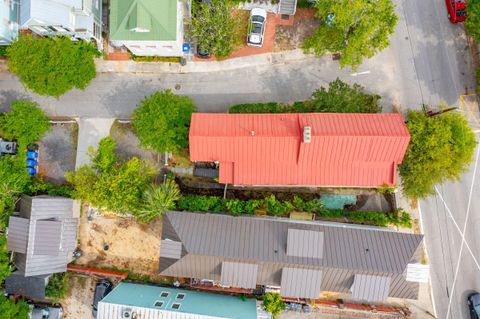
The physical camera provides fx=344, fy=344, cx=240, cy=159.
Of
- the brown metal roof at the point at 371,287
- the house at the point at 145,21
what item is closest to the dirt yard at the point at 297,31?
the house at the point at 145,21

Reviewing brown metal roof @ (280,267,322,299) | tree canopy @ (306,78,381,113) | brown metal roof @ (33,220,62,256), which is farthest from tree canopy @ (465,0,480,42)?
brown metal roof @ (33,220,62,256)

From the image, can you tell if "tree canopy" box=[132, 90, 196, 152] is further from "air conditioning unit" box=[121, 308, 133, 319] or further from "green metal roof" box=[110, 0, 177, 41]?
"air conditioning unit" box=[121, 308, 133, 319]

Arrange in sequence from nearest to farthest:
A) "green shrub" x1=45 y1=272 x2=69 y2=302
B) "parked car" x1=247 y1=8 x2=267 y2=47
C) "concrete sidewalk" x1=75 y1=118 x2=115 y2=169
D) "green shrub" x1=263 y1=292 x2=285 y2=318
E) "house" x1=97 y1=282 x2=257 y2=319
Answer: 1. "house" x1=97 y1=282 x2=257 y2=319
2. "green shrub" x1=263 y1=292 x2=285 y2=318
3. "parked car" x1=247 y1=8 x2=267 y2=47
4. "green shrub" x1=45 y1=272 x2=69 y2=302
5. "concrete sidewalk" x1=75 y1=118 x2=115 y2=169

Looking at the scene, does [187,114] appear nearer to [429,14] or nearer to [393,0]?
[393,0]

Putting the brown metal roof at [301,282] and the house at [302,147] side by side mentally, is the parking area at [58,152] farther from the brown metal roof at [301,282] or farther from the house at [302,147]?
the brown metal roof at [301,282]

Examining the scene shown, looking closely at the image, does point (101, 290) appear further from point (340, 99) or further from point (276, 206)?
point (340, 99)

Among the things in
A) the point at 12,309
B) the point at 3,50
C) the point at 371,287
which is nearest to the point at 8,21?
the point at 3,50
